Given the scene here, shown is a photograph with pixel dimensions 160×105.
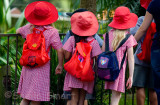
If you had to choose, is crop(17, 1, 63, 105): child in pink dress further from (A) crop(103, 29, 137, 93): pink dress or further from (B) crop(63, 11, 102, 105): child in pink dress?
(A) crop(103, 29, 137, 93): pink dress

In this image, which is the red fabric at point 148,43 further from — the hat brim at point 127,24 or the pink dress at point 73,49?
the pink dress at point 73,49

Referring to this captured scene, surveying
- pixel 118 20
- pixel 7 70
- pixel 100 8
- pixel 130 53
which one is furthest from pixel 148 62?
pixel 100 8

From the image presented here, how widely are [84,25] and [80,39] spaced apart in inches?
8.2

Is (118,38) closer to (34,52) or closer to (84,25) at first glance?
(84,25)

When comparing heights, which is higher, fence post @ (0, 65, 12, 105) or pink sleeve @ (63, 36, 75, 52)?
pink sleeve @ (63, 36, 75, 52)

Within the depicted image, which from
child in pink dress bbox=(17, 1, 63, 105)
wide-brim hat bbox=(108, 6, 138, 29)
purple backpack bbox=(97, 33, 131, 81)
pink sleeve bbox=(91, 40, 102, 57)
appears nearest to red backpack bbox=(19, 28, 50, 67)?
child in pink dress bbox=(17, 1, 63, 105)


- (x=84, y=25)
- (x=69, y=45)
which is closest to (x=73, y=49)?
(x=69, y=45)

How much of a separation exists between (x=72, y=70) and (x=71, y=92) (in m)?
0.42

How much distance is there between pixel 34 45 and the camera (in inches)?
187

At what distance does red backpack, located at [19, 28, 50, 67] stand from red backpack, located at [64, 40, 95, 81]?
1.22ft

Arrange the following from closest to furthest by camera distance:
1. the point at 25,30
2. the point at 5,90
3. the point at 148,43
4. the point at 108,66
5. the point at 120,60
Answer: the point at 108,66
the point at 120,60
the point at 148,43
the point at 25,30
the point at 5,90

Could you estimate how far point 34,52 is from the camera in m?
4.75

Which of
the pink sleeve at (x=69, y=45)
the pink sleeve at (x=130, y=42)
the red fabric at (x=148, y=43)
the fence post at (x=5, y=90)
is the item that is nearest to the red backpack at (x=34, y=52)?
the pink sleeve at (x=69, y=45)

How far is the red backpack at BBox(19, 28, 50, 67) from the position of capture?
15.4ft
